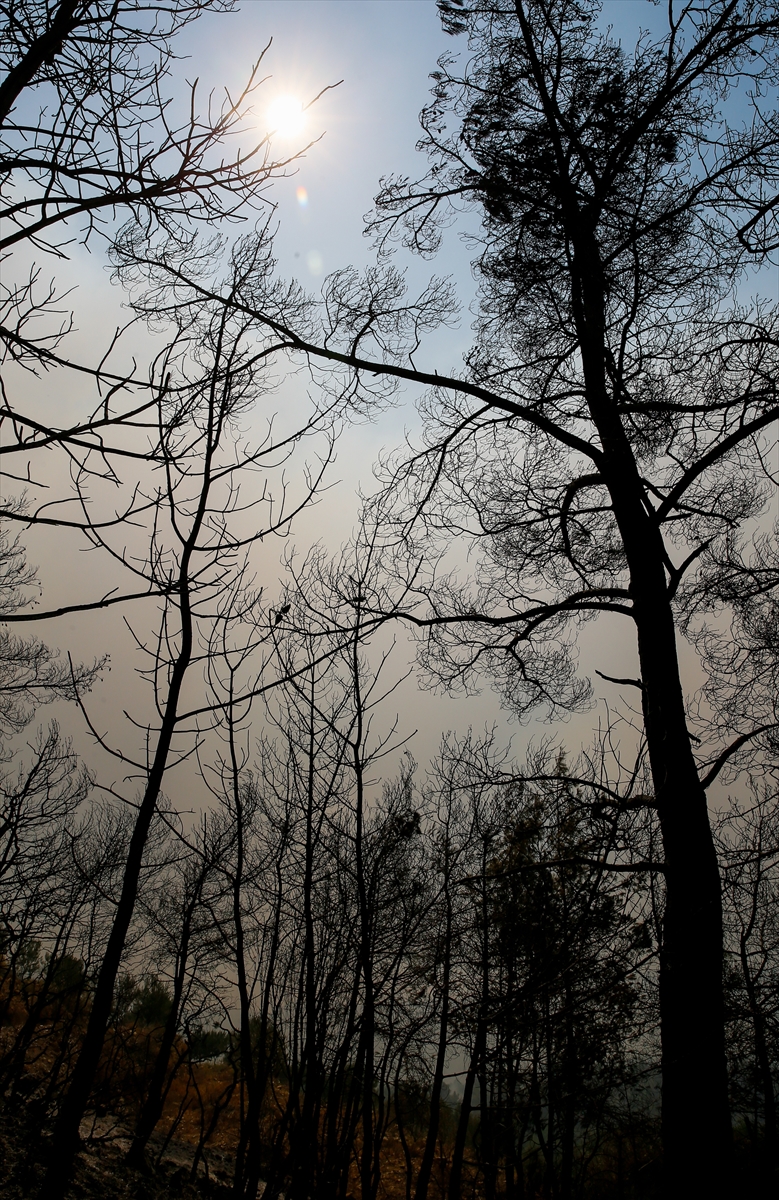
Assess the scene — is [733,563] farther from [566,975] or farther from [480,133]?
[480,133]

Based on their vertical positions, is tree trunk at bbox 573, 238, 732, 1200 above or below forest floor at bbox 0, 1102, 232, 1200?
above

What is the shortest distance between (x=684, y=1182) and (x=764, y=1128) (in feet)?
55.8

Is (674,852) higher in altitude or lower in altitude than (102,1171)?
higher

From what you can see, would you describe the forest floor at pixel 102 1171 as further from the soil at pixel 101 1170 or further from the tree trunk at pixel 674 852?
the tree trunk at pixel 674 852

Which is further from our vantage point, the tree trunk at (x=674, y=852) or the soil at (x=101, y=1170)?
the soil at (x=101, y=1170)

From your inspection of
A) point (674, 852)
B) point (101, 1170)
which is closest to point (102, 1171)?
point (101, 1170)

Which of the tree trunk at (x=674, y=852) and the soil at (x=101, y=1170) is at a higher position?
the tree trunk at (x=674, y=852)

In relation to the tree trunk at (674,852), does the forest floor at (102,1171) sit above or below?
below

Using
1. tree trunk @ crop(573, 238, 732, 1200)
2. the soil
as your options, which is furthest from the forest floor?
tree trunk @ crop(573, 238, 732, 1200)

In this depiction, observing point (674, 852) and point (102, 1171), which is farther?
point (102, 1171)

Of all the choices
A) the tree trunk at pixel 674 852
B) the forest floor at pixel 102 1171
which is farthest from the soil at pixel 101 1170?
the tree trunk at pixel 674 852

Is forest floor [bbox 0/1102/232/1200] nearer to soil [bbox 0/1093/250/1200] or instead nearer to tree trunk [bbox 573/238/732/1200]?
soil [bbox 0/1093/250/1200]

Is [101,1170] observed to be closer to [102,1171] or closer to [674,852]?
[102,1171]

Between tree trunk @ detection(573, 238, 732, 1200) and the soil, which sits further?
the soil
